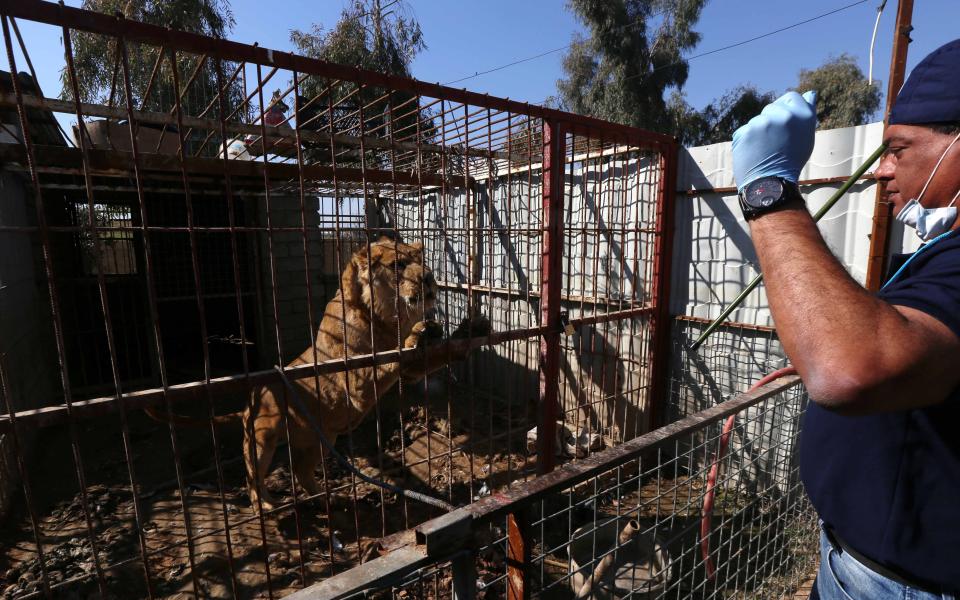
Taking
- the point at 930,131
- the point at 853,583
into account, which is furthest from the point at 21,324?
the point at 930,131

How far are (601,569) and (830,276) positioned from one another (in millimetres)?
2090

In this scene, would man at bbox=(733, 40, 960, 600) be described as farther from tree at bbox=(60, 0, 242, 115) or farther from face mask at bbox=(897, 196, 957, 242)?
tree at bbox=(60, 0, 242, 115)

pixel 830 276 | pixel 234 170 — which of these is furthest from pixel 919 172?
pixel 234 170

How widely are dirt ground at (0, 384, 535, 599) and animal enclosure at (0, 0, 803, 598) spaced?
30 mm

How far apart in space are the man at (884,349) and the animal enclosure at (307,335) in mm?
640

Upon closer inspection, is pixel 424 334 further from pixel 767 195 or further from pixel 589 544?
pixel 767 195

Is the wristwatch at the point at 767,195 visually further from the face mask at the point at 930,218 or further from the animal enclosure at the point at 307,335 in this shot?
the animal enclosure at the point at 307,335

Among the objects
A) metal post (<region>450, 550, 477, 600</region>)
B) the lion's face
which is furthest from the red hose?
the lion's face

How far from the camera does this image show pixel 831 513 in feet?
4.39

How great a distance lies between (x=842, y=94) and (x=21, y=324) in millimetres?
31633

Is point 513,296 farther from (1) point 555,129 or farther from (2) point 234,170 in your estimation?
(2) point 234,170

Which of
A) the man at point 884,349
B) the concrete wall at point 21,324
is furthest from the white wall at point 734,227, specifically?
the concrete wall at point 21,324

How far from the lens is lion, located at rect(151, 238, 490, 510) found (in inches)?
144

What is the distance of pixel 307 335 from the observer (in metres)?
8.48
